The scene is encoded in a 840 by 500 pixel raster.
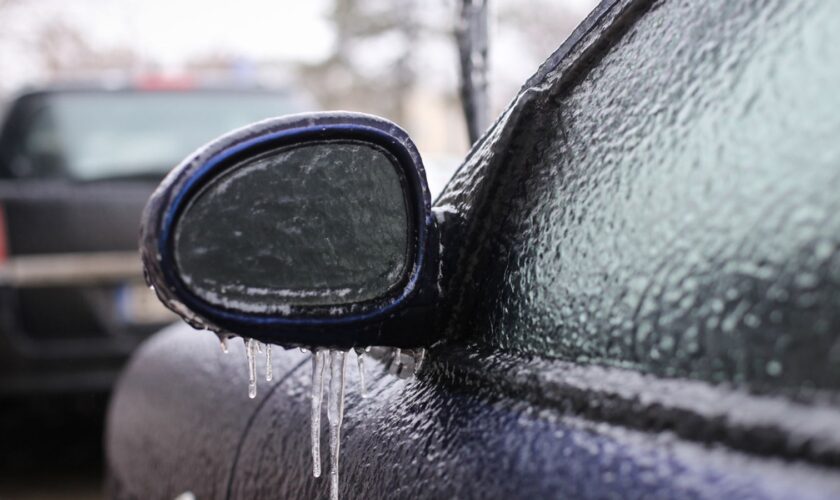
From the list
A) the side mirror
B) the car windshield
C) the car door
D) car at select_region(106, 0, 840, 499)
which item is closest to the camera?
car at select_region(106, 0, 840, 499)

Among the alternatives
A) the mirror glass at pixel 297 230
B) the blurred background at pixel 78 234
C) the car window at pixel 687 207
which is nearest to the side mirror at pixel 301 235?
the mirror glass at pixel 297 230

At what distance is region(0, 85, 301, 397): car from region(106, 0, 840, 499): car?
325cm

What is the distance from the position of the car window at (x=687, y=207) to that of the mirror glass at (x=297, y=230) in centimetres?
13

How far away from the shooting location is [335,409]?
4.04ft

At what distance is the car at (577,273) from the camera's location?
2.60ft

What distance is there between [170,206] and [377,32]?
29769mm

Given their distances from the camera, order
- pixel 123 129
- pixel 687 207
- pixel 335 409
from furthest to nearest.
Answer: pixel 123 129 < pixel 335 409 < pixel 687 207

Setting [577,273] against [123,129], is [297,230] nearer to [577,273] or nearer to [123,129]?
[577,273]

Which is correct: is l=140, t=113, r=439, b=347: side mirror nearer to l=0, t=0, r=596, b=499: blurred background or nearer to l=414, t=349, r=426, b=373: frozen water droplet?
l=414, t=349, r=426, b=373: frozen water droplet

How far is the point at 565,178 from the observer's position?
1064mm

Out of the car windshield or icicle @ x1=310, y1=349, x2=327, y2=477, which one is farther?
the car windshield

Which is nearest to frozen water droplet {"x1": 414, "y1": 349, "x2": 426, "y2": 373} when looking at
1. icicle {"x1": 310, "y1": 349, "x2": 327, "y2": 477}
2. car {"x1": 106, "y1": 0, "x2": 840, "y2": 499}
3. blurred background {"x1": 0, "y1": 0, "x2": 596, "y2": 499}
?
car {"x1": 106, "y1": 0, "x2": 840, "y2": 499}

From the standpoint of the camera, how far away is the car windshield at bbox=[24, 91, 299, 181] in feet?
15.6

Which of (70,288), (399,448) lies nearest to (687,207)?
(399,448)
